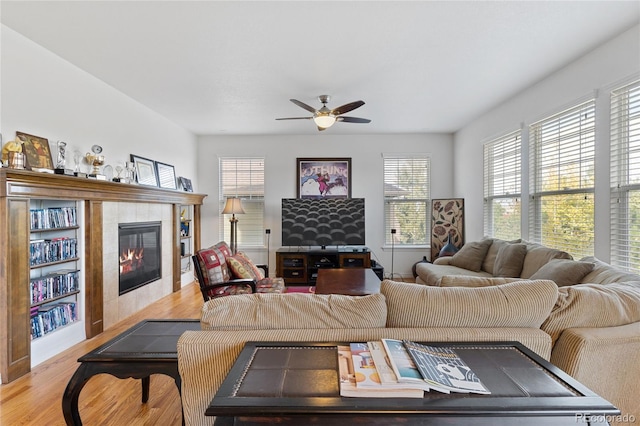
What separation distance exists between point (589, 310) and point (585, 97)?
2.31 metres

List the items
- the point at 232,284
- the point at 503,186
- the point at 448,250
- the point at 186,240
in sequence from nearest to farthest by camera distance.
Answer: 1. the point at 232,284
2. the point at 503,186
3. the point at 448,250
4. the point at 186,240

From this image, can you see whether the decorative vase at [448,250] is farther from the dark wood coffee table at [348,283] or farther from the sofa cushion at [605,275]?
the sofa cushion at [605,275]

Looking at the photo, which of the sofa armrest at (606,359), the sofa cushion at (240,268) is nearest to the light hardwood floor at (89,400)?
the sofa cushion at (240,268)

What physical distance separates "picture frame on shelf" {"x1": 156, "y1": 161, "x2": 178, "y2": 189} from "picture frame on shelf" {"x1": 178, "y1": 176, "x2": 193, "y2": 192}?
0.49 ft

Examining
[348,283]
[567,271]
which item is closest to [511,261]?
[567,271]

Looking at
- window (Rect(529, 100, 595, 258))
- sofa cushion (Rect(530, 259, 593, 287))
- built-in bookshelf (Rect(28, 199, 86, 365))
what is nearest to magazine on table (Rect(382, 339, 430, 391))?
sofa cushion (Rect(530, 259, 593, 287))

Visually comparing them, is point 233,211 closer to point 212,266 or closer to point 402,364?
point 212,266

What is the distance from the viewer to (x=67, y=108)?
3.02 meters

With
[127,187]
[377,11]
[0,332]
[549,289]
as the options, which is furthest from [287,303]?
[127,187]

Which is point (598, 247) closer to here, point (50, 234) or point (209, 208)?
Result: point (50, 234)

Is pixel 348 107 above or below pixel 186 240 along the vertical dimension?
above

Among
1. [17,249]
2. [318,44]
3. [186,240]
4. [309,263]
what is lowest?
[309,263]

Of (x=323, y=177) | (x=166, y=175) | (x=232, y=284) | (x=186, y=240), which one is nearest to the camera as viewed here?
(x=232, y=284)

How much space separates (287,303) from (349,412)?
630mm
